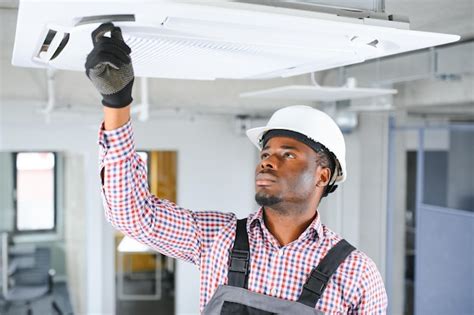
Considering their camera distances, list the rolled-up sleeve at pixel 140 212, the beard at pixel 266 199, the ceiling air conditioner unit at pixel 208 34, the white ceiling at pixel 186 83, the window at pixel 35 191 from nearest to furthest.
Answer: the ceiling air conditioner unit at pixel 208 34 → the rolled-up sleeve at pixel 140 212 → the beard at pixel 266 199 → the white ceiling at pixel 186 83 → the window at pixel 35 191

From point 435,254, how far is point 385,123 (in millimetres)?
1370

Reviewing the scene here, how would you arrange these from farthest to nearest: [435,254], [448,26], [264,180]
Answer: [435,254] < [448,26] < [264,180]

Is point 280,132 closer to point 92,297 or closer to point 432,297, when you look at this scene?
point 432,297

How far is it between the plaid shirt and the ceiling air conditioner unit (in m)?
0.32

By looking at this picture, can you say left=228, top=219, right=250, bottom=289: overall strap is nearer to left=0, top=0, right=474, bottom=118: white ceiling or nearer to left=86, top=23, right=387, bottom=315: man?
left=86, top=23, right=387, bottom=315: man

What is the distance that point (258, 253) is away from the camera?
1.34 meters

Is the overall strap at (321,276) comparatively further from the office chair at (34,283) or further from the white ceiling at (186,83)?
the office chair at (34,283)

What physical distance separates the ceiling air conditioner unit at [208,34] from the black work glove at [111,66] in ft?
0.07

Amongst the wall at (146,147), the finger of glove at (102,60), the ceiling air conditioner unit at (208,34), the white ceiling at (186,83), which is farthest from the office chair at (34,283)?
the finger of glove at (102,60)

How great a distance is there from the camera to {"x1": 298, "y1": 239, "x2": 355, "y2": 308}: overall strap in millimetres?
1258

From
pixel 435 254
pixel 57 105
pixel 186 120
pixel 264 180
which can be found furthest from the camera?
pixel 186 120

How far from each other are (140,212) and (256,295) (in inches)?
14.0

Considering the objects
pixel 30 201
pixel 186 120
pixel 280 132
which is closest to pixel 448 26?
pixel 280 132

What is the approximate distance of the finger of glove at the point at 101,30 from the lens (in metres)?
0.79
